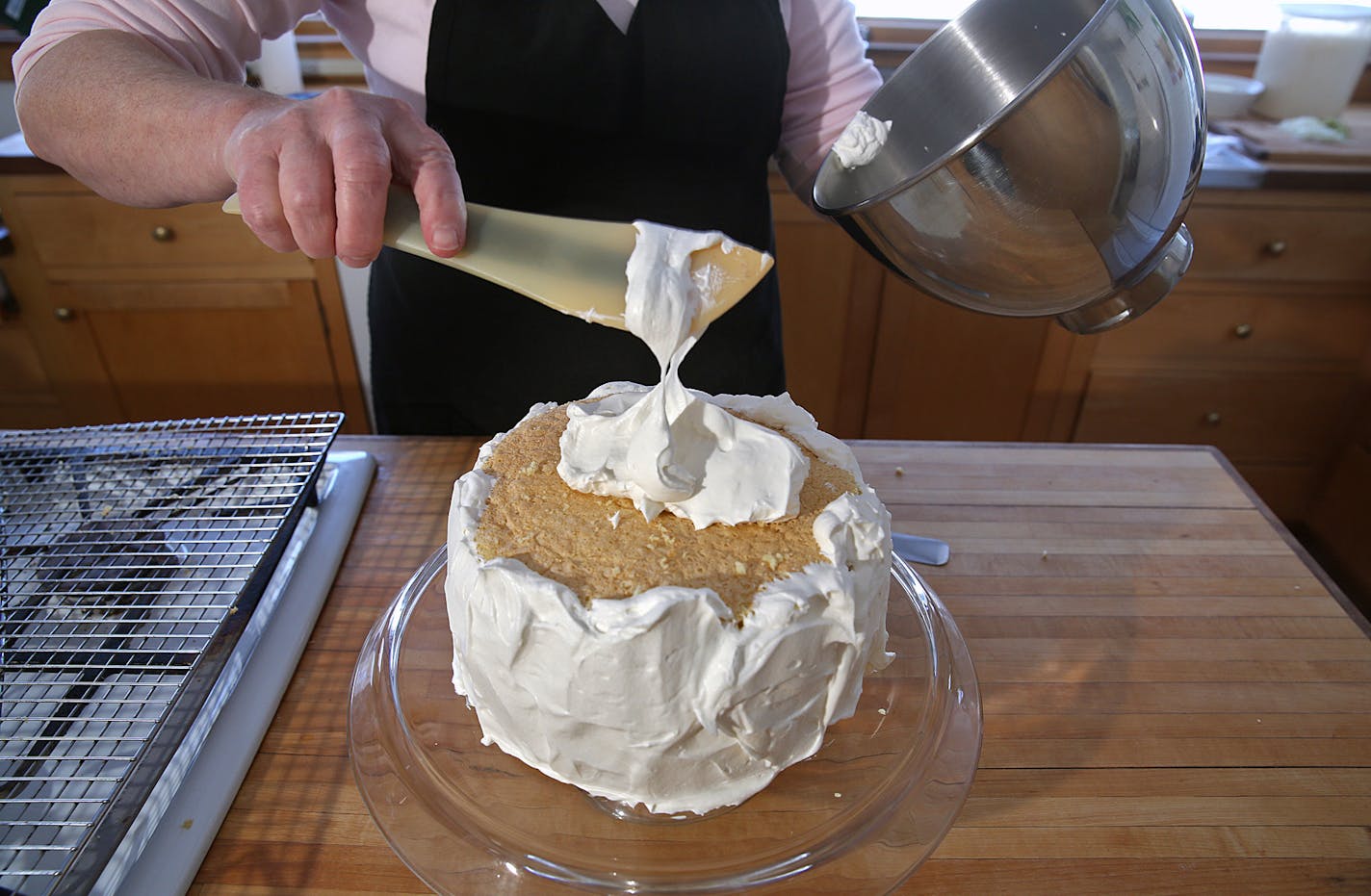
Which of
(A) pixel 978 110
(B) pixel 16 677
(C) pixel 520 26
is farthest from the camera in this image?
(C) pixel 520 26

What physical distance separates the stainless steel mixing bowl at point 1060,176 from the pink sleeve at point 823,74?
298 mm

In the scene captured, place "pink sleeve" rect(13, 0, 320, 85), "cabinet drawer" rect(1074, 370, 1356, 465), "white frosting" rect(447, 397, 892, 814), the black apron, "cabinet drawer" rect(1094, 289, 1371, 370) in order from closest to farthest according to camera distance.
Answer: "white frosting" rect(447, 397, 892, 814), "pink sleeve" rect(13, 0, 320, 85), the black apron, "cabinet drawer" rect(1094, 289, 1371, 370), "cabinet drawer" rect(1074, 370, 1356, 465)

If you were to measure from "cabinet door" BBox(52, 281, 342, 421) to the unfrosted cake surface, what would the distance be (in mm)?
1584

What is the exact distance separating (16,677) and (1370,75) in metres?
3.11

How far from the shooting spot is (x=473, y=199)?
121 centimetres

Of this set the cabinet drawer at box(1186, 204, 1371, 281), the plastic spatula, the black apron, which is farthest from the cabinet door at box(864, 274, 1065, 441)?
the plastic spatula

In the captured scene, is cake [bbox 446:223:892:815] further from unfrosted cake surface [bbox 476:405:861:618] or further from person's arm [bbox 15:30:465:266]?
person's arm [bbox 15:30:465:266]

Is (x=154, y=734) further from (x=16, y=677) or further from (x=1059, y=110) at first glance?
(x=1059, y=110)

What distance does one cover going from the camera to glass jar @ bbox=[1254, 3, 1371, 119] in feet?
6.73

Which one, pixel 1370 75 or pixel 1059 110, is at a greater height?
pixel 1059 110

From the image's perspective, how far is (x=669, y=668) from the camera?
662 millimetres

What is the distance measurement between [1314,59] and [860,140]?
6.06 feet

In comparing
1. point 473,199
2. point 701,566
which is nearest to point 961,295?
point 701,566

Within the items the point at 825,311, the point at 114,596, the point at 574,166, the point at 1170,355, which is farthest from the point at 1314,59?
the point at 114,596
